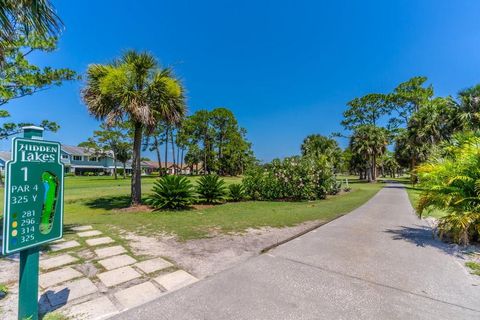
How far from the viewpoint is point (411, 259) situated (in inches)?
161

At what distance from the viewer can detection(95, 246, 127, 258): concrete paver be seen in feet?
13.4

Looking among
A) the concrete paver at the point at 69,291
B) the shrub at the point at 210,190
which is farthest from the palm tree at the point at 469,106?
the concrete paver at the point at 69,291

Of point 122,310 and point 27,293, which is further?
point 122,310

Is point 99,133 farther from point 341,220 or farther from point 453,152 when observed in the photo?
point 453,152

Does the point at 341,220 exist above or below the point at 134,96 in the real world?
below

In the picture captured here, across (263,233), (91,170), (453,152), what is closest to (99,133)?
(91,170)

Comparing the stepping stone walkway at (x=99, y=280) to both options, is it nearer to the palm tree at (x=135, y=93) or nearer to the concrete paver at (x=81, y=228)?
the concrete paver at (x=81, y=228)

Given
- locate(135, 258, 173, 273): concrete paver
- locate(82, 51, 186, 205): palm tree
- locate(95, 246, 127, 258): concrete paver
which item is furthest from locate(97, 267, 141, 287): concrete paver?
A: locate(82, 51, 186, 205): palm tree

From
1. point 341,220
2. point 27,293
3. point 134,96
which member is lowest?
point 341,220

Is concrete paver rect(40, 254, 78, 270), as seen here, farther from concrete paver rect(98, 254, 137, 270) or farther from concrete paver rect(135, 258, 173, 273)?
concrete paver rect(135, 258, 173, 273)

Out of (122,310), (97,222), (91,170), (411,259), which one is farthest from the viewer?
(91,170)

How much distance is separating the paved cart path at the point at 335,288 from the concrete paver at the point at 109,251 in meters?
1.87

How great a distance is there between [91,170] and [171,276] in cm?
5817

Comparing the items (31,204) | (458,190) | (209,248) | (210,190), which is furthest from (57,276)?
(210,190)
